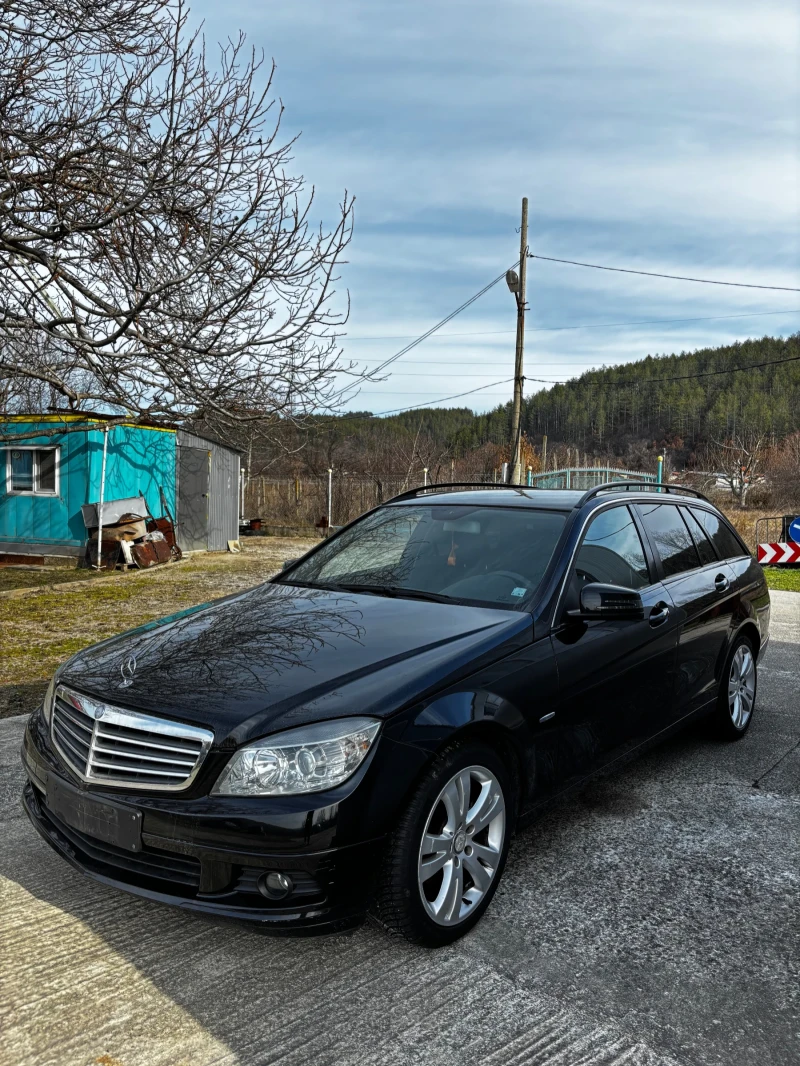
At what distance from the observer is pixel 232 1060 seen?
225 cm

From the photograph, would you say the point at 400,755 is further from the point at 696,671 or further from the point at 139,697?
the point at 696,671

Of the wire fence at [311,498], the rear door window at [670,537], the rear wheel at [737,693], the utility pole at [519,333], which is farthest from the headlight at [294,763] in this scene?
the wire fence at [311,498]

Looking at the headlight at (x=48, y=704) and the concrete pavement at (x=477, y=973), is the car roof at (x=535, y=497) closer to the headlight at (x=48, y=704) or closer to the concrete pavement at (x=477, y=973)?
the concrete pavement at (x=477, y=973)

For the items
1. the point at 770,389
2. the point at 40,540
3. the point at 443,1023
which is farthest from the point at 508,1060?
the point at 770,389

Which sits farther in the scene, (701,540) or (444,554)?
(701,540)

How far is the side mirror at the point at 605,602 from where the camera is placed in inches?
139

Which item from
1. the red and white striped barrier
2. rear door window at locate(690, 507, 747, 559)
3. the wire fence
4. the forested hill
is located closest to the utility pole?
the wire fence

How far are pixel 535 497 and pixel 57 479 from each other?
1435cm

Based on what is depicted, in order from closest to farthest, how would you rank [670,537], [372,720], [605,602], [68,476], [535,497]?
[372,720], [605,602], [535,497], [670,537], [68,476]

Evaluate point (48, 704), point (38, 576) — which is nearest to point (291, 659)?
point (48, 704)

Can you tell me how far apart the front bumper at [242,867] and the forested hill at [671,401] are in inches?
3708

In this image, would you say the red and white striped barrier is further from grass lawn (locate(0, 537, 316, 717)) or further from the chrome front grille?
the chrome front grille

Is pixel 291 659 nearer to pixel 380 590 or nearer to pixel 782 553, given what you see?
pixel 380 590

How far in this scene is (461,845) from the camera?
113 inches
